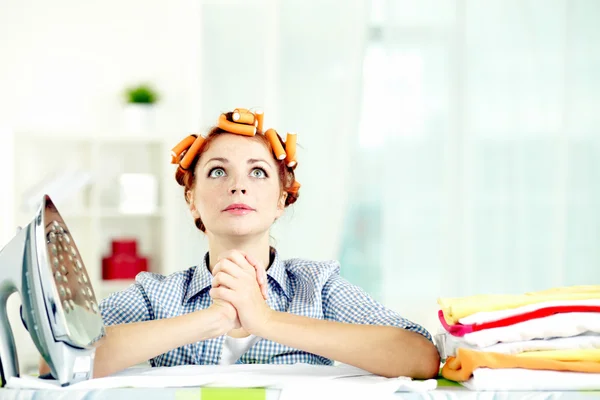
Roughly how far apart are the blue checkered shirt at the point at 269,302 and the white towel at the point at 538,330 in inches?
7.1

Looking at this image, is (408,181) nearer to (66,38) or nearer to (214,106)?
(214,106)

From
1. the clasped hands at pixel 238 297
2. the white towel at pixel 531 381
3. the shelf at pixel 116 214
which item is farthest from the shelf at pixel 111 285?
the white towel at pixel 531 381

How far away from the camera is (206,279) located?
3.60ft

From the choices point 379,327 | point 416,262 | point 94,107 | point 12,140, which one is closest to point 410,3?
point 416,262

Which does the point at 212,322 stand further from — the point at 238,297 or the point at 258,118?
the point at 258,118

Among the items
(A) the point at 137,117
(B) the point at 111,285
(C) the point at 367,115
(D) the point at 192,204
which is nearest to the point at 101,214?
(B) the point at 111,285

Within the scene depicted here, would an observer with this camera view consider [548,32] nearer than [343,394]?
No

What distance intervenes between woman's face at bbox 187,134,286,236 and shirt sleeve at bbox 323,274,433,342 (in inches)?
5.6

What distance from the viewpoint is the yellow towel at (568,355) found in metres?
0.82

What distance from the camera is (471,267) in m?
3.83

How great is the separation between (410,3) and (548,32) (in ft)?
2.53

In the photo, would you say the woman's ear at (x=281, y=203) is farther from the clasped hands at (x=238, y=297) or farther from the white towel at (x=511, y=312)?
the white towel at (x=511, y=312)

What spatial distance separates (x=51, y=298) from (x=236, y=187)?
38 cm

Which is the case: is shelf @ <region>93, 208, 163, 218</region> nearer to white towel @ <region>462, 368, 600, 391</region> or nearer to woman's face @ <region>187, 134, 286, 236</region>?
woman's face @ <region>187, 134, 286, 236</region>
